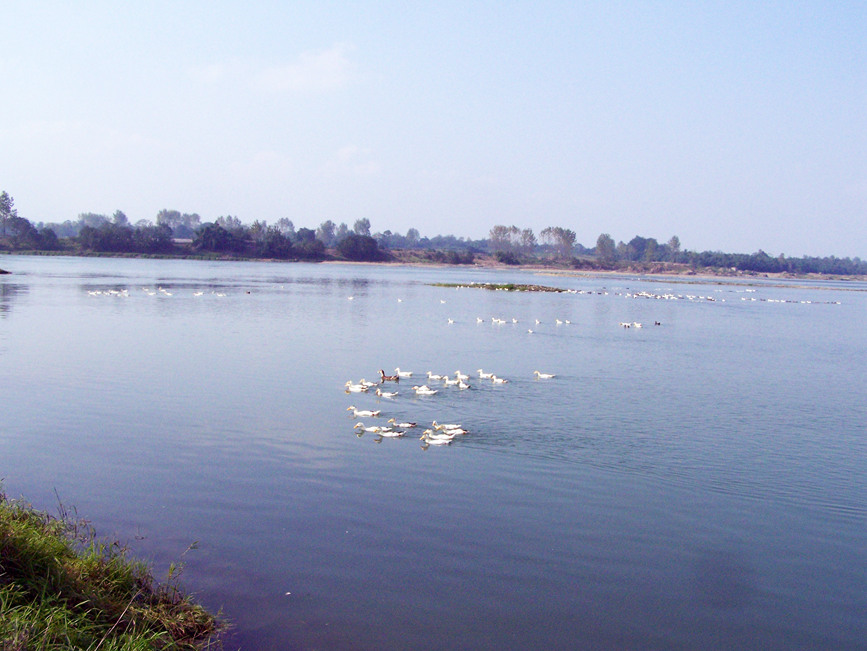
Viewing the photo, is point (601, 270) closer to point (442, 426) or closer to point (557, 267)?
point (557, 267)

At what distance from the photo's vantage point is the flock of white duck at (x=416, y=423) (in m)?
14.5

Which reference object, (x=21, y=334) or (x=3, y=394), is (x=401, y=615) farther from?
(x=21, y=334)

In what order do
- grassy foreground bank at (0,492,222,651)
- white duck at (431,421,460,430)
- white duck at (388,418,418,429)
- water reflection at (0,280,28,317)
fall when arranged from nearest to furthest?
grassy foreground bank at (0,492,222,651) → white duck at (431,421,460,430) → white duck at (388,418,418,429) → water reflection at (0,280,28,317)

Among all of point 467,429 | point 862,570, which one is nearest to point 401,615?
point 862,570

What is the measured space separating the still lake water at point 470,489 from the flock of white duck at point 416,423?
32 cm

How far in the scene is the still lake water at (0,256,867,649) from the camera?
26.5ft

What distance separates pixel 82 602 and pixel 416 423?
31.3 feet

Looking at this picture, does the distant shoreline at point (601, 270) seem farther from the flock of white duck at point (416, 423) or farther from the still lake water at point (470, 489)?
the flock of white duck at point (416, 423)

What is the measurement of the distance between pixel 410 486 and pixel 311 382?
865 cm

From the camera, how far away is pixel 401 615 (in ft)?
25.9

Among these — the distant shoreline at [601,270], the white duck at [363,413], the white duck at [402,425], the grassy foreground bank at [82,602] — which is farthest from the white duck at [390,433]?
the distant shoreline at [601,270]

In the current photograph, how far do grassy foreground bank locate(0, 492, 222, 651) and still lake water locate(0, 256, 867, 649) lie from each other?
1.69ft

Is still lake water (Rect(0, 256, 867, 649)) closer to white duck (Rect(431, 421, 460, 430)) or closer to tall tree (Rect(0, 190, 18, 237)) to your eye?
white duck (Rect(431, 421, 460, 430))

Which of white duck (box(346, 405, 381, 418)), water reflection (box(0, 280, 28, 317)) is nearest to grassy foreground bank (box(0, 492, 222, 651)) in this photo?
white duck (box(346, 405, 381, 418))
